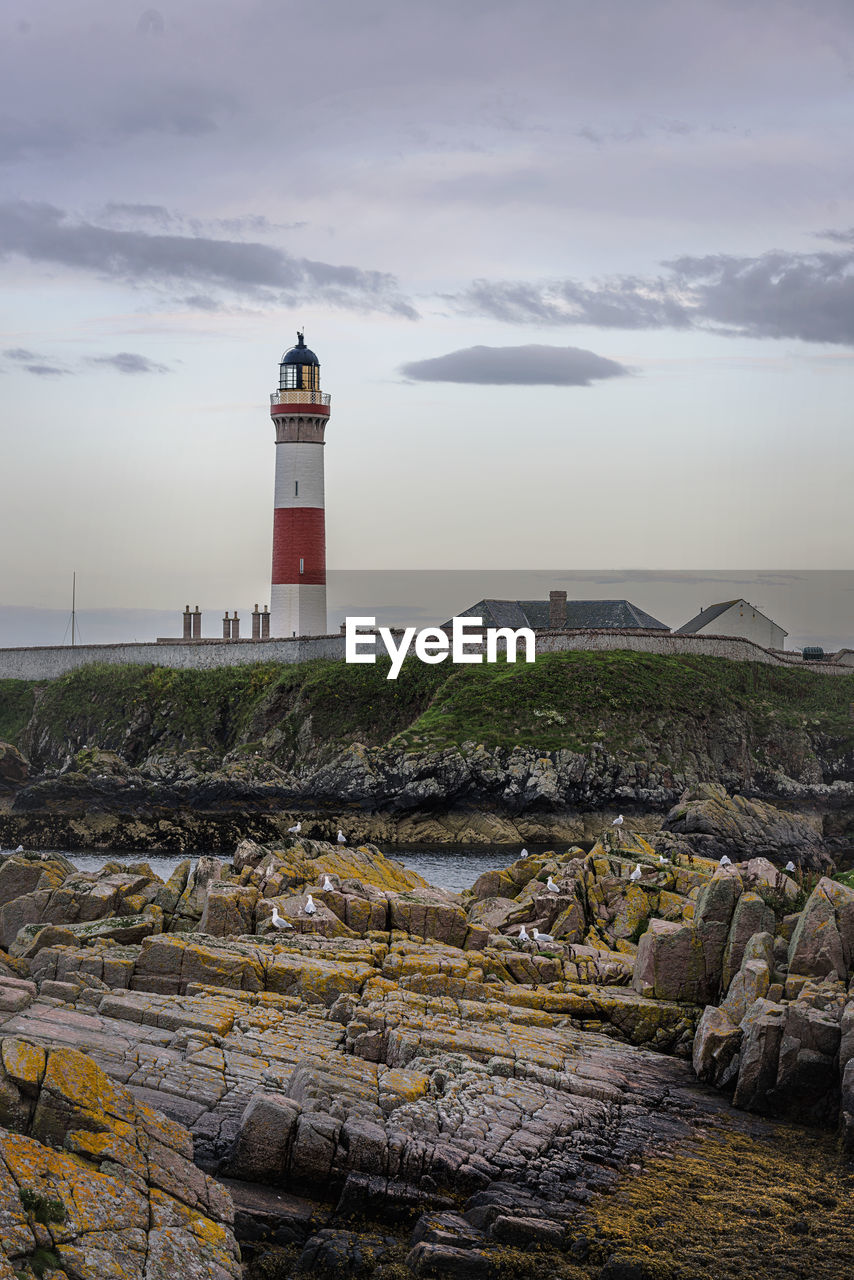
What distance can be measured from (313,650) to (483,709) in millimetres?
20014

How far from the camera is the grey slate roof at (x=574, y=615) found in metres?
91.7

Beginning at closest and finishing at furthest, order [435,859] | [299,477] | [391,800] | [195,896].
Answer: [195,896], [435,859], [391,800], [299,477]

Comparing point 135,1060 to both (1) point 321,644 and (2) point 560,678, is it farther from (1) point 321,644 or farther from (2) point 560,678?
(1) point 321,644

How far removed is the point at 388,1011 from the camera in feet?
71.1

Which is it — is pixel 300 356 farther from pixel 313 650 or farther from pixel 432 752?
pixel 432 752

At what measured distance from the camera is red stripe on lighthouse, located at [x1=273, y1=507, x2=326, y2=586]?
83625 millimetres

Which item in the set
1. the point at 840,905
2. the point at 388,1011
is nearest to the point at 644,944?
the point at 840,905

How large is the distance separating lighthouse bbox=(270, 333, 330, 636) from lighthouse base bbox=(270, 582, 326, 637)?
0.09 meters

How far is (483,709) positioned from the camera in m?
72.2

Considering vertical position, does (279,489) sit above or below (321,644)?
above

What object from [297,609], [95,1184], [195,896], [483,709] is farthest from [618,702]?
[95,1184]

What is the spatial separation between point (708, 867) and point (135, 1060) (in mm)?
21788

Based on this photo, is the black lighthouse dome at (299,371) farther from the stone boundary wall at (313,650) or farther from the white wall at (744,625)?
the white wall at (744,625)

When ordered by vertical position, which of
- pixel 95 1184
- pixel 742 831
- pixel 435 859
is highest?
pixel 95 1184
